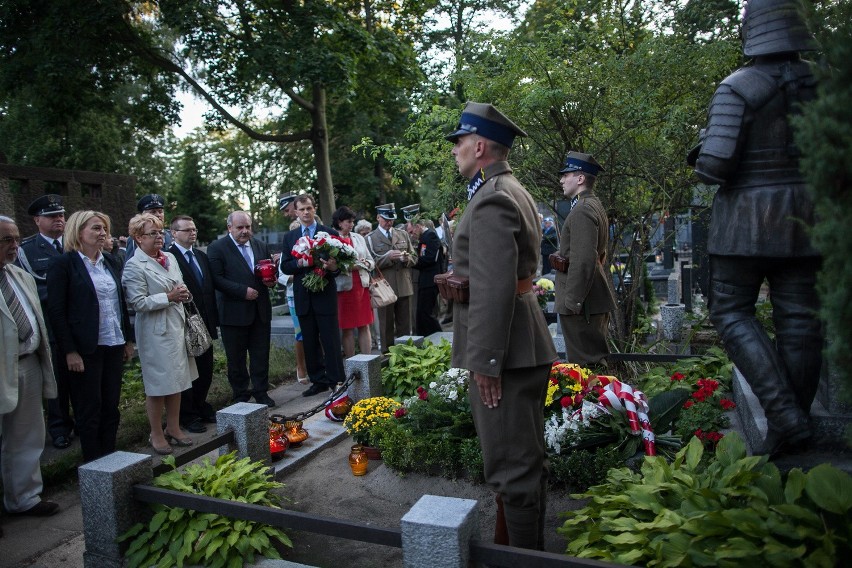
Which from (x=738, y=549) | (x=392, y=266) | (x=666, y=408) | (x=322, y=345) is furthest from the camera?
(x=392, y=266)

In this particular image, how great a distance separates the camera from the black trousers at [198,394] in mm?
6672

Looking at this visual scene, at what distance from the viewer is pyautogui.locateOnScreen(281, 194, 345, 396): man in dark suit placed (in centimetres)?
723

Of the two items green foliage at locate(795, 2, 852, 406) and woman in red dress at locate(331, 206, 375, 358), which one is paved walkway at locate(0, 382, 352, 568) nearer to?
woman in red dress at locate(331, 206, 375, 358)

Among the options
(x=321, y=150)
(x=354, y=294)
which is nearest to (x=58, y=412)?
(x=354, y=294)

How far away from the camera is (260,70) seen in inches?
540

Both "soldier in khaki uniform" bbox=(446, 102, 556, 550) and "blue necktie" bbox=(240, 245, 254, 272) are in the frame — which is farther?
"blue necktie" bbox=(240, 245, 254, 272)

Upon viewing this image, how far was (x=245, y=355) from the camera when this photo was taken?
275 inches

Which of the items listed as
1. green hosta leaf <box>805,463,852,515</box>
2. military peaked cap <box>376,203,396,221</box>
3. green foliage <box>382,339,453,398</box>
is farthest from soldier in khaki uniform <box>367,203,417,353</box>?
green hosta leaf <box>805,463,852,515</box>

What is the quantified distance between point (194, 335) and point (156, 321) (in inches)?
16.2

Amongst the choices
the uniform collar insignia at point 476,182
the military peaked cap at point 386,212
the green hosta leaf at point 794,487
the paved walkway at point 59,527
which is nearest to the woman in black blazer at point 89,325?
the paved walkway at point 59,527

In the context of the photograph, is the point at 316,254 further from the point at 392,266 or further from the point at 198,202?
the point at 198,202

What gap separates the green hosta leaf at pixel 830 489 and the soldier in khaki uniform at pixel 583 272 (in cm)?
320

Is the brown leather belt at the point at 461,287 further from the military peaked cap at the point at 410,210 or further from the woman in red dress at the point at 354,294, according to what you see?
the military peaked cap at the point at 410,210

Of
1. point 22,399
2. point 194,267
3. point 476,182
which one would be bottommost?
point 22,399
